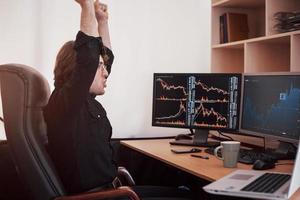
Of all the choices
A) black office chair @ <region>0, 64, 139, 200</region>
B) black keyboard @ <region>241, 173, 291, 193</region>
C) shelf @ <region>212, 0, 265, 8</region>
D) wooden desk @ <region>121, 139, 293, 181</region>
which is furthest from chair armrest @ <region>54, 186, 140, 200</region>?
shelf @ <region>212, 0, 265, 8</region>

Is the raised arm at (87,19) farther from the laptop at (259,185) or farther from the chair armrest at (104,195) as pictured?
the laptop at (259,185)

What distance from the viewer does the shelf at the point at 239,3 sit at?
2.82 m

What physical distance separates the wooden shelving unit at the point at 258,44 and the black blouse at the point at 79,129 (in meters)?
1.10

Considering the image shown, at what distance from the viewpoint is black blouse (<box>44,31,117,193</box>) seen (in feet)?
5.51

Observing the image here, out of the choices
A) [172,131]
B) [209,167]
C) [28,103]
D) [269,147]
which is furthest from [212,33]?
[28,103]

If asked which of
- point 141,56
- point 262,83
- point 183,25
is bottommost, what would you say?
point 262,83

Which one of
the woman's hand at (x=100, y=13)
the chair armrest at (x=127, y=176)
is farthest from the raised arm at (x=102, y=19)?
the chair armrest at (x=127, y=176)

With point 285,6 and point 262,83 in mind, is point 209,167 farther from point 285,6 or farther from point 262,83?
point 285,6

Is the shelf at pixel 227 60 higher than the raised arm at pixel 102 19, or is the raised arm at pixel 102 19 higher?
the raised arm at pixel 102 19

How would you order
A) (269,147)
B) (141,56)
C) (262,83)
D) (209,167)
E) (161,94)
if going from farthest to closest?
1. (141,56)
2. (161,94)
3. (269,147)
4. (262,83)
5. (209,167)

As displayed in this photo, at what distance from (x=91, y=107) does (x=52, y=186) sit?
1.28ft

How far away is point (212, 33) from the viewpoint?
3.01m

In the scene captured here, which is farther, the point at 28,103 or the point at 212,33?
the point at 212,33

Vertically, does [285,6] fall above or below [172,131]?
above
